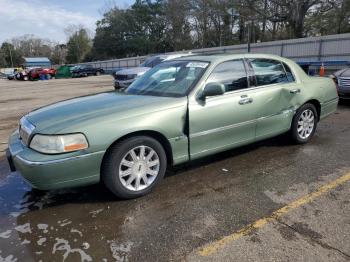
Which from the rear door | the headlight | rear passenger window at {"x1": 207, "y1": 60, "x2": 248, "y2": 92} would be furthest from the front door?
the headlight

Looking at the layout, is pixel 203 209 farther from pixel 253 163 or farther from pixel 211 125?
pixel 253 163

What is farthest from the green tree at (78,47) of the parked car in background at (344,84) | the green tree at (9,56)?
the parked car in background at (344,84)

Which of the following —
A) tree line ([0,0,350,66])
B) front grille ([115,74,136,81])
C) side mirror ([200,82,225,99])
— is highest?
tree line ([0,0,350,66])

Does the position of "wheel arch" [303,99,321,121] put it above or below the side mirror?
below

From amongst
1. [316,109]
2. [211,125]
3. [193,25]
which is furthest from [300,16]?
[211,125]

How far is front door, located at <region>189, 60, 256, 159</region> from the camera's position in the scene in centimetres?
400

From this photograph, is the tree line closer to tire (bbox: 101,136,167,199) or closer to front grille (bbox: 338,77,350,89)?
front grille (bbox: 338,77,350,89)

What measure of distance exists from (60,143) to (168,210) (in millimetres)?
1263

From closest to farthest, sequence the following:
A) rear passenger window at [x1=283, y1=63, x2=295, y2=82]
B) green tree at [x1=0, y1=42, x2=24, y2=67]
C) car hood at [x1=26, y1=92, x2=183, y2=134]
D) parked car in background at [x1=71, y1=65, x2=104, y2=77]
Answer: car hood at [x1=26, y1=92, x2=183, y2=134]
rear passenger window at [x1=283, y1=63, x2=295, y2=82]
parked car in background at [x1=71, y1=65, x2=104, y2=77]
green tree at [x1=0, y1=42, x2=24, y2=67]

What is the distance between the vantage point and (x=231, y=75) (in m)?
4.44

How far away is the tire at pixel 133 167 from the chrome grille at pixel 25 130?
0.84m

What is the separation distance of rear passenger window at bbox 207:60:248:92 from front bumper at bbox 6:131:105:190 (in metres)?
1.80

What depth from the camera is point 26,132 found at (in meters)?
3.58

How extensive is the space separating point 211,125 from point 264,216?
1.32 metres
